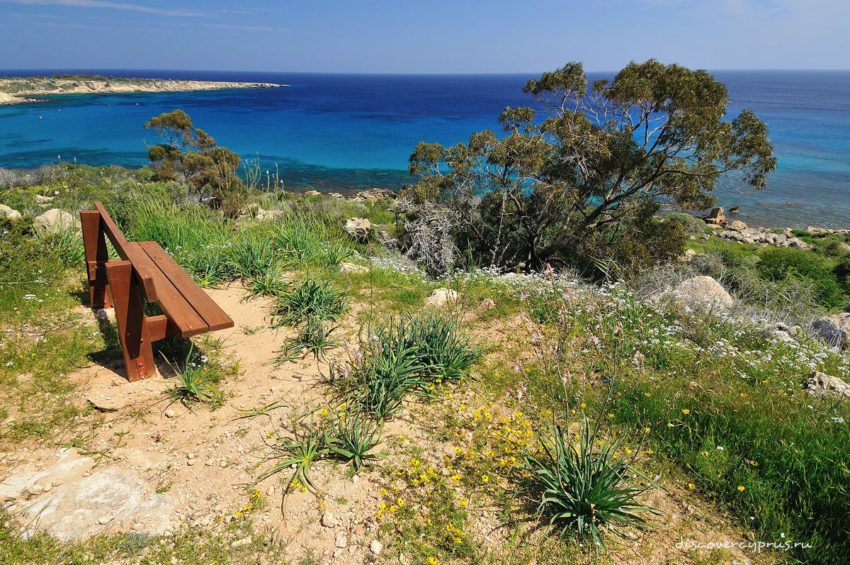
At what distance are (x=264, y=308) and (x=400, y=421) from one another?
266cm

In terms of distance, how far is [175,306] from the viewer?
3828 millimetres

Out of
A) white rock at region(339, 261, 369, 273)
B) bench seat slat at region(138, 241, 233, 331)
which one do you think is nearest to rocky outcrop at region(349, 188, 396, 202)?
white rock at region(339, 261, 369, 273)

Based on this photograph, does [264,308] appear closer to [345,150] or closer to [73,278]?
[73,278]

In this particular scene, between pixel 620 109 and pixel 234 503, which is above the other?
pixel 620 109

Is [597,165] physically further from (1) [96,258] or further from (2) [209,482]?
(2) [209,482]

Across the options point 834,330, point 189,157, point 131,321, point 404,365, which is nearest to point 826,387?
point 834,330

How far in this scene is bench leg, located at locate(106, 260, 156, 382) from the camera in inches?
139

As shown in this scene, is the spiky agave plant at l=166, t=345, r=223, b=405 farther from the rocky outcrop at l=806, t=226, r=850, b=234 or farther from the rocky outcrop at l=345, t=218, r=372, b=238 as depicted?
the rocky outcrop at l=806, t=226, r=850, b=234

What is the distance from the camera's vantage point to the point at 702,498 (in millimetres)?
2990

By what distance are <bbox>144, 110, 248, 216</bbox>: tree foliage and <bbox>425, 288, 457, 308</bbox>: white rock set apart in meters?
12.5

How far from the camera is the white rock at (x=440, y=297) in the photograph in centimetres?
575

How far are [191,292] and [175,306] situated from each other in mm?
342

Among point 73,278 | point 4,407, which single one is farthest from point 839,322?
point 73,278

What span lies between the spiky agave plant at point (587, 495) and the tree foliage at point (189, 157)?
618 inches
